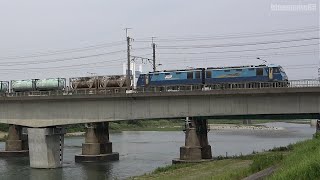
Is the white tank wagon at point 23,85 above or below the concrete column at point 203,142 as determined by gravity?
above

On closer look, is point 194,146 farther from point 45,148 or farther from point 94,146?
point 45,148

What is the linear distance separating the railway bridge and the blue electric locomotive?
146cm

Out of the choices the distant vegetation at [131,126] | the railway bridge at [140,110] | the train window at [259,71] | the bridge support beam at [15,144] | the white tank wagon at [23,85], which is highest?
the train window at [259,71]

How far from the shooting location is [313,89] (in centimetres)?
4091

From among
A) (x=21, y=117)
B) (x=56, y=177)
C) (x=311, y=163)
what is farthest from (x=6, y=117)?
(x=311, y=163)

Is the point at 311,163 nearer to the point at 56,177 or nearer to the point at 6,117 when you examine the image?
the point at 56,177

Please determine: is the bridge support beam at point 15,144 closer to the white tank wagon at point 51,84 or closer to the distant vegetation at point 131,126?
the white tank wagon at point 51,84

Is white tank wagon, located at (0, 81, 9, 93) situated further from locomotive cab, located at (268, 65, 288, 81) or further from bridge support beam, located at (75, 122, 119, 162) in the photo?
locomotive cab, located at (268, 65, 288, 81)

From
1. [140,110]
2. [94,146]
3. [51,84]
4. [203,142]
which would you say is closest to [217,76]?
[203,142]

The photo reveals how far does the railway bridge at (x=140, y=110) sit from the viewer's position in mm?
42625

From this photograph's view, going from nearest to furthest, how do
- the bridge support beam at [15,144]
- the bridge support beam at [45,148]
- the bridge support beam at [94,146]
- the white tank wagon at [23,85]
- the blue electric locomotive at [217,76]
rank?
the blue electric locomotive at [217,76]
the bridge support beam at [45,148]
the bridge support beam at [94,146]
the white tank wagon at [23,85]
the bridge support beam at [15,144]

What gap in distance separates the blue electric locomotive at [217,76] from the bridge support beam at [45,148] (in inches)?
512

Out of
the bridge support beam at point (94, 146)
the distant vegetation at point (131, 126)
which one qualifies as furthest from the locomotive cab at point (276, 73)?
the distant vegetation at point (131, 126)

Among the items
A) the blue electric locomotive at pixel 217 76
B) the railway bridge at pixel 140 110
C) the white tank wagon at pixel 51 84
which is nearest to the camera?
the railway bridge at pixel 140 110
